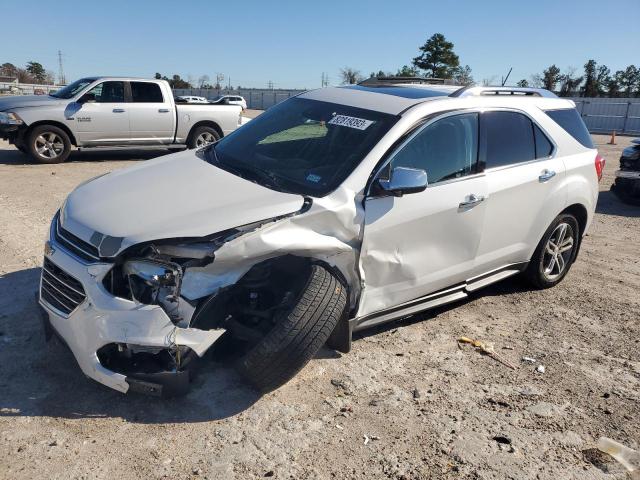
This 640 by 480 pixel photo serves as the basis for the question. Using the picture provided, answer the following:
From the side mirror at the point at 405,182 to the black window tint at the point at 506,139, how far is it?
1.02 m

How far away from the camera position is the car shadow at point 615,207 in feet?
29.8

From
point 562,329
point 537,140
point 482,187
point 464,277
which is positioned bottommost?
point 562,329

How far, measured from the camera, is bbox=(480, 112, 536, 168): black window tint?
431 cm

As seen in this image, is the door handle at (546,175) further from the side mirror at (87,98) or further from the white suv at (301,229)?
the side mirror at (87,98)

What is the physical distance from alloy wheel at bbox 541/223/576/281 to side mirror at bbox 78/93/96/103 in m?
9.67

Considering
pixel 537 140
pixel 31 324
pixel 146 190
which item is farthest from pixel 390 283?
pixel 31 324

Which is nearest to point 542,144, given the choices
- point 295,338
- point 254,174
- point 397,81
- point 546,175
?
point 546,175

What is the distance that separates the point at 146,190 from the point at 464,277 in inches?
96.6

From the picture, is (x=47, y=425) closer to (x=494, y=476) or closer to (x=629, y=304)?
(x=494, y=476)

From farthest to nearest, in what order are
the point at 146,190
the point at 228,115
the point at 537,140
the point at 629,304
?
1. the point at 228,115
2. the point at 629,304
3. the point at 537,140
4. the point at 146,190

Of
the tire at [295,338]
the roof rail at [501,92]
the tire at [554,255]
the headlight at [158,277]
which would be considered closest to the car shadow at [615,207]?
the tire at [554,255]

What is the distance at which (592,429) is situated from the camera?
322 cm

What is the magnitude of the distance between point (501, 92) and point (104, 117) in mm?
9054

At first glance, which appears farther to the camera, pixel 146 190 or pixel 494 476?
pixel 146 190
